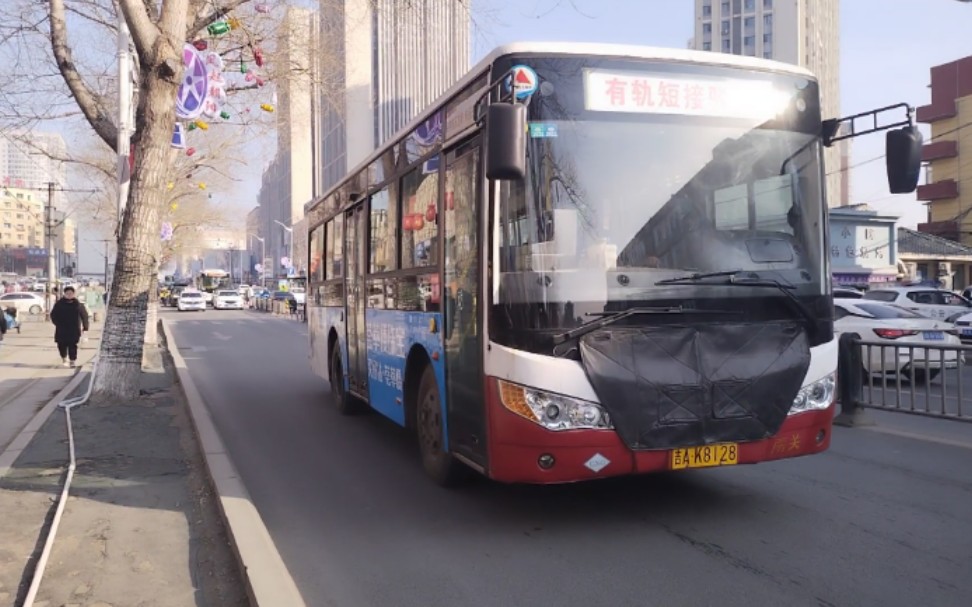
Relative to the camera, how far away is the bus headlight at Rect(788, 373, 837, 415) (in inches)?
221

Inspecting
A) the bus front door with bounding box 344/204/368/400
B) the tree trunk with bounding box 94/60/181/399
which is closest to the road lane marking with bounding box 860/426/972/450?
the bus front door with bounding box 344/204/368/400

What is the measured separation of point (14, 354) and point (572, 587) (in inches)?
869

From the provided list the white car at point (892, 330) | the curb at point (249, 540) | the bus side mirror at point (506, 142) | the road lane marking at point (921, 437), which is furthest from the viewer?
the white car at point (892, 330)

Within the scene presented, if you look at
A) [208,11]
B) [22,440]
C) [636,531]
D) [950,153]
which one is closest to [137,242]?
[22,440]

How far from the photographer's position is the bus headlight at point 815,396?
562cm

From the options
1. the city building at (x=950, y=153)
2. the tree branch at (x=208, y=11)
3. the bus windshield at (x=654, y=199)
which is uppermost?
the city building at (x=950, y=153)

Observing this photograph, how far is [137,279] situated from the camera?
11234mm

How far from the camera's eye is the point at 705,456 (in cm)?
534

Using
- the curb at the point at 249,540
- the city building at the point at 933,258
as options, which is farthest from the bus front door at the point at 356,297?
the city building at the point at 933,258

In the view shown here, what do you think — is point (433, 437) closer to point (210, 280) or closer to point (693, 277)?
point (693, 277)

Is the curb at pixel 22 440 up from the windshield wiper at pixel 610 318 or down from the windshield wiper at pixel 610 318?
Answer: down

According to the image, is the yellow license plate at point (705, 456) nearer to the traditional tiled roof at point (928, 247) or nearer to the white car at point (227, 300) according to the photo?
the traditional tiled roof at point (928, 247)

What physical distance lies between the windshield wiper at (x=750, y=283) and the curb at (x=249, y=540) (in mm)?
2850

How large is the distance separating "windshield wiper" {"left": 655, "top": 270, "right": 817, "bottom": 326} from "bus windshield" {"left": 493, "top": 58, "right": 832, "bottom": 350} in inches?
1.2
